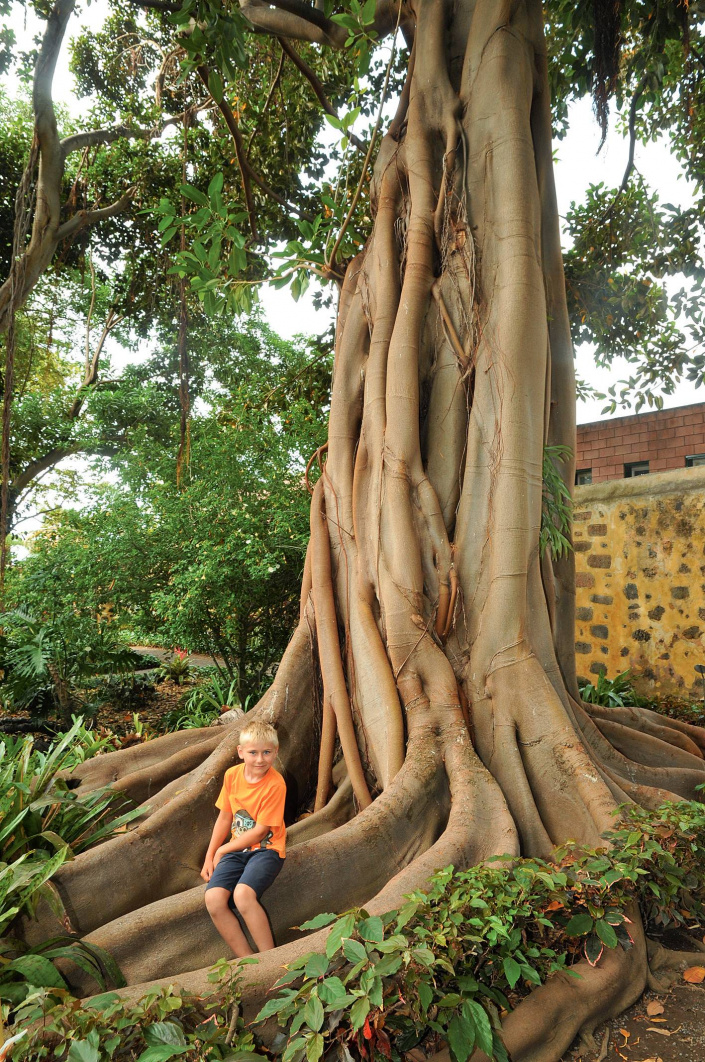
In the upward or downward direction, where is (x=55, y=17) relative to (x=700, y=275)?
upward

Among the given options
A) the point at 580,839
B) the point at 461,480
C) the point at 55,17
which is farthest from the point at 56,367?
the point at 580,839

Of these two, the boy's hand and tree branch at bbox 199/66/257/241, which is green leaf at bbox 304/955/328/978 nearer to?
the boy's hand

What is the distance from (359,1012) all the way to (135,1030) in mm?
640

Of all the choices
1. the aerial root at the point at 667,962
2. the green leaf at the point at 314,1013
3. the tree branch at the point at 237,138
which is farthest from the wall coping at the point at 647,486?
the green leaf at the point at 314,1013

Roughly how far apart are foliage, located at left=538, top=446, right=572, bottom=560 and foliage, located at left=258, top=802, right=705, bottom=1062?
5.41ft

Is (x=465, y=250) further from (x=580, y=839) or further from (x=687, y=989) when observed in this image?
(x=687, y=989)

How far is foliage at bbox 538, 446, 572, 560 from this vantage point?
4238mm

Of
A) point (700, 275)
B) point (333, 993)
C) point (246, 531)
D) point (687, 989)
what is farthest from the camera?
point (700, 275)

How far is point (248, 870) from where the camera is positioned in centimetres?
272

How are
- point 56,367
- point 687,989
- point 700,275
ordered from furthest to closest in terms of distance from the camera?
point 56,367, point 700,275, point 687,989

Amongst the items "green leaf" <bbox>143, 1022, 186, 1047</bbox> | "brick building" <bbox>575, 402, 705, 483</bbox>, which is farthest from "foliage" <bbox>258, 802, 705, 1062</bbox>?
"brick building" <bbox>575, 402, 705, 483</bbox>

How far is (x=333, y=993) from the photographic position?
6.63ft

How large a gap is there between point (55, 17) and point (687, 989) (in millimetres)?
6550

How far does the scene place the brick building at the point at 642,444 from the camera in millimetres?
11367
